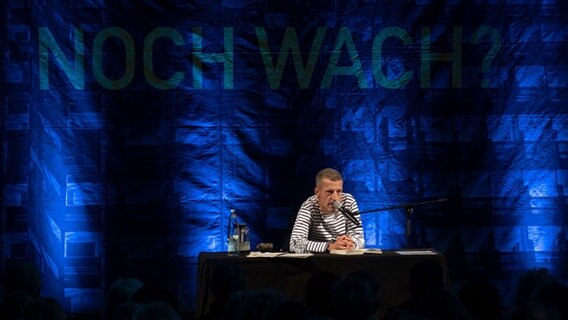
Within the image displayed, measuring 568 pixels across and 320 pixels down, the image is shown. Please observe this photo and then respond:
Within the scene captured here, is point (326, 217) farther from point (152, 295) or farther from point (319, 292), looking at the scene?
point (152, 295)

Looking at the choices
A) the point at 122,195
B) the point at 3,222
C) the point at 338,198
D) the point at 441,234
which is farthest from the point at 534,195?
the point at 3,222

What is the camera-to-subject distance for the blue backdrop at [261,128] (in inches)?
267

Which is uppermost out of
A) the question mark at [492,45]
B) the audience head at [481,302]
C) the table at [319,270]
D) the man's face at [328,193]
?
the question mark at [492,45]

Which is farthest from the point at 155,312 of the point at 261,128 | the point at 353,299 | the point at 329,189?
the point at 261,128

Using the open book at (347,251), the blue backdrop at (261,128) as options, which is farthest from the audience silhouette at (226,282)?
the blue backdrop at (261,128)

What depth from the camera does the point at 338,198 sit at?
5840 millimetres

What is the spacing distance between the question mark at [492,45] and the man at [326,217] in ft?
6.63

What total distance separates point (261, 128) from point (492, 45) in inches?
95.3

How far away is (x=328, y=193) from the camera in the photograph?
587 cm

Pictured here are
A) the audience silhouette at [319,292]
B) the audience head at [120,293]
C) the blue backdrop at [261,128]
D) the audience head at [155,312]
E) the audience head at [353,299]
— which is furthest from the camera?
the blue backdrop at [261,128]

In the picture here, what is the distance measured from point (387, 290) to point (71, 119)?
3.56 m

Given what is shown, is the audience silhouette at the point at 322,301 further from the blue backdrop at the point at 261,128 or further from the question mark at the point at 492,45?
the question mark at the point at 492,45

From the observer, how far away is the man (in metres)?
5.79

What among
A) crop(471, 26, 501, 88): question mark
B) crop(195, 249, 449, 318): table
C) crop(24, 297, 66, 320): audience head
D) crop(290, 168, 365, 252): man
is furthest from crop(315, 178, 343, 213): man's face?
crop(24, 297, 66, 320): audience head
